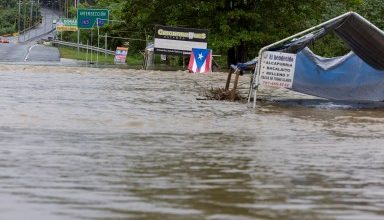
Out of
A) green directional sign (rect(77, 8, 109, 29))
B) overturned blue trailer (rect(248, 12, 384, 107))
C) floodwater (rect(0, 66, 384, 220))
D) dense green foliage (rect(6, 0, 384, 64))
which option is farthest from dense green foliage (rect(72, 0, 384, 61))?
floodwater (rect(0, 66, 384, 220))

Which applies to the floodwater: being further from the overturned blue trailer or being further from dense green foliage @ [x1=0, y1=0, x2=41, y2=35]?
dense green foliage @ [x1=0, y1=0, x2=41, y2=35]

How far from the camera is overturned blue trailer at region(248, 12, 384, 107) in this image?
1592 cm

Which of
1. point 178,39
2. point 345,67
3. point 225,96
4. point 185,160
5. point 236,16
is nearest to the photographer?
point 185,160

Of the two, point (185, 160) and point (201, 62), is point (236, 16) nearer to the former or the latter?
point (201, 62)

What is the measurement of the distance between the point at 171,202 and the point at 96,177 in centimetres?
127

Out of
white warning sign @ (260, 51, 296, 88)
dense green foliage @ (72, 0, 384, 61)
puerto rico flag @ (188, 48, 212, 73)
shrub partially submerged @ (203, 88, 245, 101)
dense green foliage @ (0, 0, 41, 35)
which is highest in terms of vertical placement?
dense green foliage @ (72, 0, 384, 61)

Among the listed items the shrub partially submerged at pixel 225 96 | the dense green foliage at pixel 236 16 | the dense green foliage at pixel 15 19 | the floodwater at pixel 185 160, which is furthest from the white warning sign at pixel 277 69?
the dense green foliage at pixel 15 19

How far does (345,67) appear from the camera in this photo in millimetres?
17844

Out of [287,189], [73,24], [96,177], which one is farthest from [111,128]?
[73,24]

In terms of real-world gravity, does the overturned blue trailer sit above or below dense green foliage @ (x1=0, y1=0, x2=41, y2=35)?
above


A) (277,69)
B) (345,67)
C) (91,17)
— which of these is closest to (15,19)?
(91,17)

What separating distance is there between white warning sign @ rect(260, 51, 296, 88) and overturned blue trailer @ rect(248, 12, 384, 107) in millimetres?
474

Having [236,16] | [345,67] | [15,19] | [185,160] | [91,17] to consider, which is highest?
[236,16]

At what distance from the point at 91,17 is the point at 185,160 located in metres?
50.9
